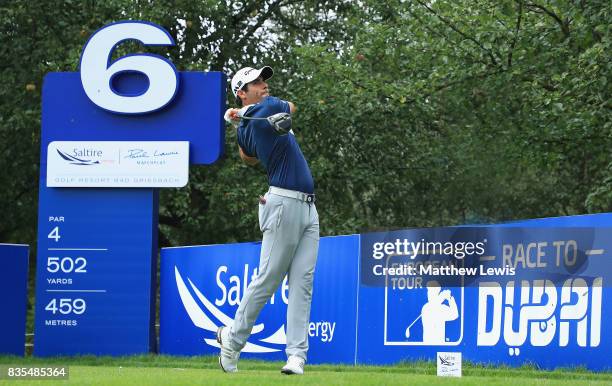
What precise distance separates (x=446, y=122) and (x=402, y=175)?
1.62 meters

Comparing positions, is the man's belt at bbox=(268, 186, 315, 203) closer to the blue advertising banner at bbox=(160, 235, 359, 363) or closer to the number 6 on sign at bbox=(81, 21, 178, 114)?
the blue advertising banner at bbox=(160, 235, 359, 363)

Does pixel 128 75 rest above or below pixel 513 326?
above

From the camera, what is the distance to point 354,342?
13.0 metres

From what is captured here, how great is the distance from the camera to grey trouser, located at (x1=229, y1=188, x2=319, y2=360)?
7789 mm

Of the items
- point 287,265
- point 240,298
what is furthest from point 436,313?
point 287,265

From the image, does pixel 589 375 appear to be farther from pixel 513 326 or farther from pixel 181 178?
pixel 181 178

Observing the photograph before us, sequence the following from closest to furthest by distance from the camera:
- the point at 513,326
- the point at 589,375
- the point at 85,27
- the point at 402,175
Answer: the point at 589,375
the point at 513,326
the point at 85,27
the point at 402,175

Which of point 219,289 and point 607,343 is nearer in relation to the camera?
point 607,343

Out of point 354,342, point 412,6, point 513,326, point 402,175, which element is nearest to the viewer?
point 513,326

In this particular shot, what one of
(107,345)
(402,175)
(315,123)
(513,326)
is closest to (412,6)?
(315,123)
